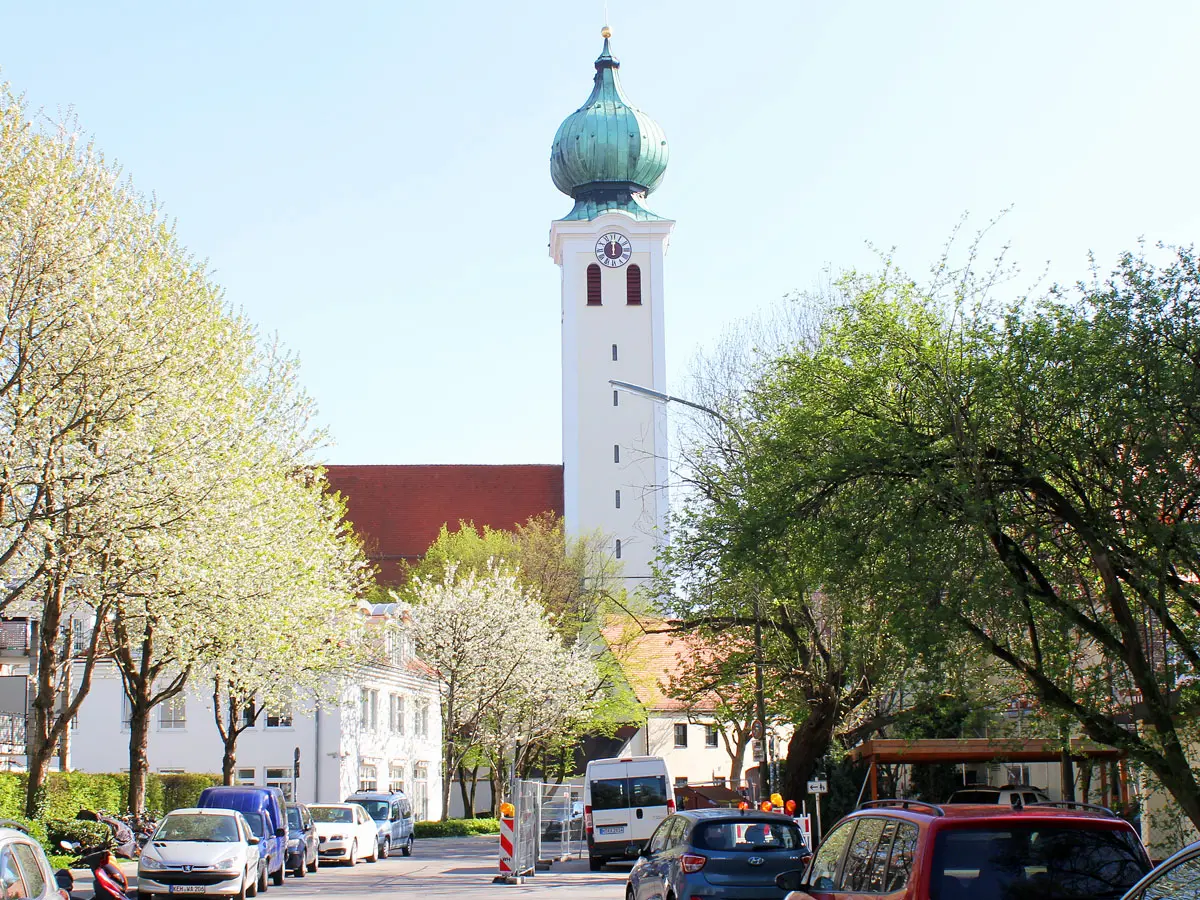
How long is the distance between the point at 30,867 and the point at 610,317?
64.2 m

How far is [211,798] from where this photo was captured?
26.8 m

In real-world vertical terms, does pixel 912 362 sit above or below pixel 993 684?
above

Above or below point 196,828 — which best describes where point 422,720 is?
above

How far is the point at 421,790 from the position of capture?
65.2 metres

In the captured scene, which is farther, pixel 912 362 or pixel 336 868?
pixel 336 868

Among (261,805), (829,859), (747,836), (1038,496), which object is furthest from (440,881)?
(829,859)

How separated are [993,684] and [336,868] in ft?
69.9

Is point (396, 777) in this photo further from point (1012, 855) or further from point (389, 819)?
point (1012, 855)

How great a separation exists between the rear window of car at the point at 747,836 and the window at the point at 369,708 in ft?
133

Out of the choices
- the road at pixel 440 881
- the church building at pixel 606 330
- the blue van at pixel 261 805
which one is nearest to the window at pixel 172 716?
the road at pixel 440 881

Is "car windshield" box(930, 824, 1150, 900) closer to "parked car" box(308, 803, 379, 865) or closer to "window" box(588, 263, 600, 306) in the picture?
"parked car" box(308, 803, 379, 865)

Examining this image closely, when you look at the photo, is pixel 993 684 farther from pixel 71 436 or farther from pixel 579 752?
pixel 579 752

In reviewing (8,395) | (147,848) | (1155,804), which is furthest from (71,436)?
(1155,804)

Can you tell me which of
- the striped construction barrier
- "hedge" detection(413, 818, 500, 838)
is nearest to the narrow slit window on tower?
"hedge" detection(413, 818, 500, 838)
